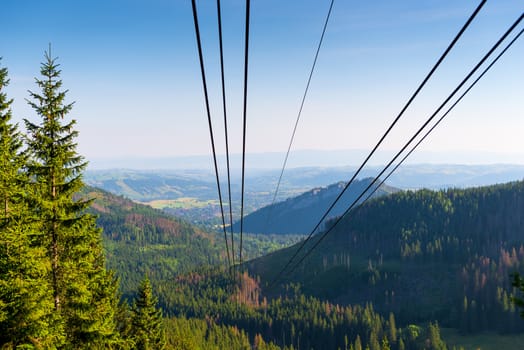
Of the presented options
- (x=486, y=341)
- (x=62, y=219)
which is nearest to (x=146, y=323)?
(x=62, y=219)

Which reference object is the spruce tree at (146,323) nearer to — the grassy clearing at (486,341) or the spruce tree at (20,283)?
the spruce tree at (20,283)

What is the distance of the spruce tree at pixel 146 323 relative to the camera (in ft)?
130

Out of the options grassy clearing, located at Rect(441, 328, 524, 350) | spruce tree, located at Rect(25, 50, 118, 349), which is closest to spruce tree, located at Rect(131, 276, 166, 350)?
spruce tree, located at Rect(25, 50, 118, 349)

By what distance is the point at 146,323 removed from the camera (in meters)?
40.9

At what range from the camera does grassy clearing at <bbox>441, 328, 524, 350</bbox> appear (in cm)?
16312

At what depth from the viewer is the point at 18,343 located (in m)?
18.8

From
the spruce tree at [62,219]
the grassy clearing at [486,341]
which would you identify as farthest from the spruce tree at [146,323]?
the grassy clearing at [486,341]

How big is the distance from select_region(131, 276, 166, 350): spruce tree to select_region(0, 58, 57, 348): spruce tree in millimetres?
21262

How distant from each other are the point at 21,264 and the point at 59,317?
11.6ft

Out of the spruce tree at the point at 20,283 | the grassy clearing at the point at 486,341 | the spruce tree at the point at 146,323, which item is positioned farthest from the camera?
the grassy clearing at the point at 486,341

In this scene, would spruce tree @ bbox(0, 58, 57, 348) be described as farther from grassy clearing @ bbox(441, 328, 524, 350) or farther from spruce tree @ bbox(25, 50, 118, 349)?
grassy clearing @ bbox(441, 328, 524, 350)

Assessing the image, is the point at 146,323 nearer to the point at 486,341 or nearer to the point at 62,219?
Result: the point at 62,219

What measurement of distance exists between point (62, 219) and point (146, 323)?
2349 centimetres

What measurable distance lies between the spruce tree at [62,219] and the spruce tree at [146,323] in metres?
18.2
